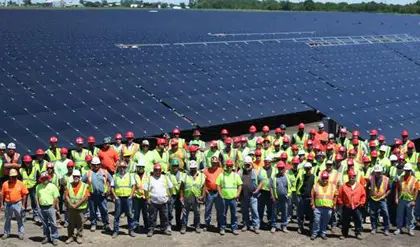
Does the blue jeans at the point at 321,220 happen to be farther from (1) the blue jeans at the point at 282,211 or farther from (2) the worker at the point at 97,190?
(2) the worker at the point at 97,190

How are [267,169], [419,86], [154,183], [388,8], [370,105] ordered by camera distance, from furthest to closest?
[388,8] < [419,86] < [370,105] < [267,169] < [154,183]

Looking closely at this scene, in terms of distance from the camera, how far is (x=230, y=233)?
1502 centimetres

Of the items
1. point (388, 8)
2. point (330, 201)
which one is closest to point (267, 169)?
point (330, 201)

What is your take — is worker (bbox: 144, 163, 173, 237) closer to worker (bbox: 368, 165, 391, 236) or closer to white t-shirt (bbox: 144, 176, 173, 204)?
white t-shirt (bbox: 144, 176, 173, 204)

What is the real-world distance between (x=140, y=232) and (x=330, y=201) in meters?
4.60

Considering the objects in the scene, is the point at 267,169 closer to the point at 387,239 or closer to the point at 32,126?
the point at 387,239

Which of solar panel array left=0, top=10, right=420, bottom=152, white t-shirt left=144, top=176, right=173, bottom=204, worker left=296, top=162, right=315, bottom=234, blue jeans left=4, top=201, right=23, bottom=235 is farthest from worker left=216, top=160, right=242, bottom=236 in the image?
solar panel array left=0, top=10, right=420, bottom=152

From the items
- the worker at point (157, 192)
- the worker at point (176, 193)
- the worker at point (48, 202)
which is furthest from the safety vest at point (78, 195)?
the worker at point (176, 193)

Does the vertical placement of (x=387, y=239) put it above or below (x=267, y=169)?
below

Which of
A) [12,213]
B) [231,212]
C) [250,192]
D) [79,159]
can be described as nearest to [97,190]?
[79,159]

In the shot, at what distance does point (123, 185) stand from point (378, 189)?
6.15 metres

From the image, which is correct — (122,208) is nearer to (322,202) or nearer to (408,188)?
(322,202)

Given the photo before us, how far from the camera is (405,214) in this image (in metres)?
15.3

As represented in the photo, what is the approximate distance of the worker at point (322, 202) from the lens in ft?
47.0
